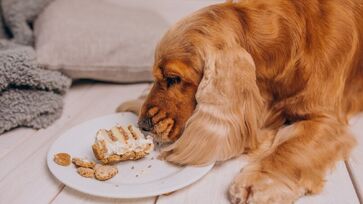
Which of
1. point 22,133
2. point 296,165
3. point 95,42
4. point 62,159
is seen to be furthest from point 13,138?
point 296,165

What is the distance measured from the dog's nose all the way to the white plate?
9cm

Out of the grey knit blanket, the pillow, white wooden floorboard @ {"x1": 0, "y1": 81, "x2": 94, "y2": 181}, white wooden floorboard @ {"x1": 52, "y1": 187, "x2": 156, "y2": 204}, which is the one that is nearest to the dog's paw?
white wooden floorboard @ {"x1": 52, "y1": 187, "x2": 156, "y2": 204}

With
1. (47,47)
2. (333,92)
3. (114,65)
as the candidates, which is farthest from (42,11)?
(333,92)

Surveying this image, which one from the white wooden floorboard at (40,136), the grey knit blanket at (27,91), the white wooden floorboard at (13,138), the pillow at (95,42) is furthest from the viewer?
the pillow at (95,42)

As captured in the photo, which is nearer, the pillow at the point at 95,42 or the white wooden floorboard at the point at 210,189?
the white wooden floorboard at the point at 210,189

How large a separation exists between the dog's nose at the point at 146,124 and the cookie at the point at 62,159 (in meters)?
0.24

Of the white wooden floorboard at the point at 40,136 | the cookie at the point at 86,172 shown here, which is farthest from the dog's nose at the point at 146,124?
the white wooden floorboard at the point at 40,136

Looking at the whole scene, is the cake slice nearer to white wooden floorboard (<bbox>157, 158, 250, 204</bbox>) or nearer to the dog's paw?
white wooden floorboard (<bbox>157, 158, 250, 204</bbox>)

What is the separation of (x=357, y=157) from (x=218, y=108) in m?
0.51

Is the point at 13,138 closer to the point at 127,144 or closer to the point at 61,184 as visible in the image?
the point at 61,184

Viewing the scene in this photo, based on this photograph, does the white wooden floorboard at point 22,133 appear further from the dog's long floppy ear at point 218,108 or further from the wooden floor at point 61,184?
the dog's long floppy ear at point 218,108

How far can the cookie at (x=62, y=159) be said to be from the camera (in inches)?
53.1

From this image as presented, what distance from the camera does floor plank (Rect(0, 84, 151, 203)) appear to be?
4.28 feet

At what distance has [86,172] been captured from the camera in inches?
51.0
